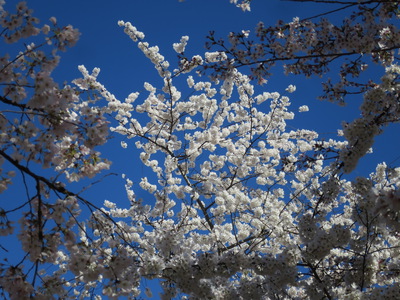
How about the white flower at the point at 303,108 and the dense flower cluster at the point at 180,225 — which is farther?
the white flower at the point at 303,108

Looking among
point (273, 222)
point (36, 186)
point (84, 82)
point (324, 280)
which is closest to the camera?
point (36, 186)

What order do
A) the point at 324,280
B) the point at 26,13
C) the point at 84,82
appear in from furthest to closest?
the point at 324,280 → the point at 84,82 → the point at 26,13

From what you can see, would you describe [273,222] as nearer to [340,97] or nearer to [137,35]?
[340,97]

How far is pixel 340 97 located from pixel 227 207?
3446 mm

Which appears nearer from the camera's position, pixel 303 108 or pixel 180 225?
pixel 180 225

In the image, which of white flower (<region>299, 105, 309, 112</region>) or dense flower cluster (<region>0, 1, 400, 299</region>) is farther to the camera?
white flower (<region>299, 105, 309, 112</region>)

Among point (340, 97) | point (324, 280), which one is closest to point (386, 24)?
point (340, 97)

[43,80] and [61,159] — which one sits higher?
[43,80]

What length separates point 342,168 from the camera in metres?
4.42

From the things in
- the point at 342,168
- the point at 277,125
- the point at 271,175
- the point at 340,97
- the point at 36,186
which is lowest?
A: the point at 36,186

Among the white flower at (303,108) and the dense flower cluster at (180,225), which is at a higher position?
the white flower at (303,108)

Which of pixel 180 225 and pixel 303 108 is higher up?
pixel 303 108

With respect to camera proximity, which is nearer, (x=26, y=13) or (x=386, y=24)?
(x=26, y=13)

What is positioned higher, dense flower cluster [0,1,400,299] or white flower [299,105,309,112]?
white flower [299,105,309,112]
